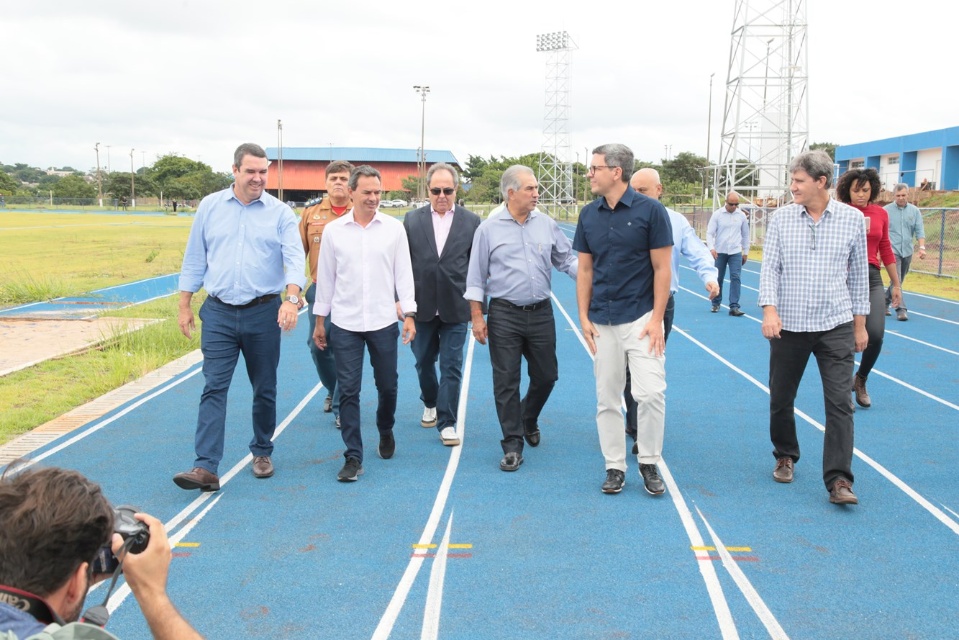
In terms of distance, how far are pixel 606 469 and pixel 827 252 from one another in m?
1.84

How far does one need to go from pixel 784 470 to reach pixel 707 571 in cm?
161

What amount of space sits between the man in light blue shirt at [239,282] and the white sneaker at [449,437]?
1.30 m

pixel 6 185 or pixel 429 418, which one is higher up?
pixel 6 185

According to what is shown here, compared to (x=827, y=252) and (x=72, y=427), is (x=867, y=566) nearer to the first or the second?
(x=827, y=252)

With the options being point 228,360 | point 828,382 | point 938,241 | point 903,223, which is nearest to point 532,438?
point 828,382

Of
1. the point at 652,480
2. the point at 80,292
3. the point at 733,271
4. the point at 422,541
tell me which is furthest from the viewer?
the point at 80,292

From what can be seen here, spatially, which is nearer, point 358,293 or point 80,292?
point 358,293

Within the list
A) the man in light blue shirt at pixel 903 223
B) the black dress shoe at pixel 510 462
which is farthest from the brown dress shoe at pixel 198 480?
the man in light blue shirt at pixel 903 223

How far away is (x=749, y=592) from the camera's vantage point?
12.9ft

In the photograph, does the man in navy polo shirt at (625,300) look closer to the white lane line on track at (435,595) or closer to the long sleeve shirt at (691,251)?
the long sleeve shirt at (691,251)

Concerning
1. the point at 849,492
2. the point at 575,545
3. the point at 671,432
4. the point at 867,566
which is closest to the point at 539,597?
the point at 575,545

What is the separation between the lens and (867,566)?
4.21 m

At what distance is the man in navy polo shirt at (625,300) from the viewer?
202 inches

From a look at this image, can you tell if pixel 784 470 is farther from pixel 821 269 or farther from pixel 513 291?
pixel 513 291
